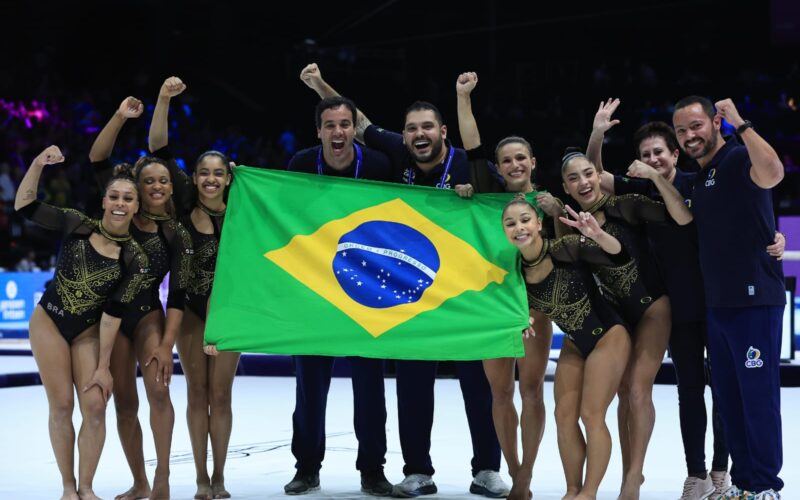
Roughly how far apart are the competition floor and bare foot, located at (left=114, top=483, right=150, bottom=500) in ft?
0.53

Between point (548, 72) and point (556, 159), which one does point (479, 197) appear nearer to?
point (556, 159)

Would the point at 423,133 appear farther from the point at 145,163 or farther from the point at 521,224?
the point at 145,163

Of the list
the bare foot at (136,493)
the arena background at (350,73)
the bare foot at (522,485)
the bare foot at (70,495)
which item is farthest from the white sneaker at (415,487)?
the arena background at (350,73)

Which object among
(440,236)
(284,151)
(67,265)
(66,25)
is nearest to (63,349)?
(67,265)

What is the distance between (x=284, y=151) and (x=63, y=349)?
13093mm

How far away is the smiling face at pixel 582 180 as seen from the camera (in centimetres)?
511

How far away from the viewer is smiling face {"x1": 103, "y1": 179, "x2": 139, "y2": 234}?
16.7 ft

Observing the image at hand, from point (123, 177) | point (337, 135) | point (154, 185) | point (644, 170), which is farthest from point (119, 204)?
point (644, 170)

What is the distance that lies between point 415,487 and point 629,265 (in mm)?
1691

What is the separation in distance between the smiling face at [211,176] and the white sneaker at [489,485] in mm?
2125

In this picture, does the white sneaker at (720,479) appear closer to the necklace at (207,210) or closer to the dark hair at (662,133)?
the dark hair at (662,133)

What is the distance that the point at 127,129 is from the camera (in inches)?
701

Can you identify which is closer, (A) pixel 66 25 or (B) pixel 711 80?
(B) pixel 711 80

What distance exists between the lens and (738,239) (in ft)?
16.0
